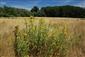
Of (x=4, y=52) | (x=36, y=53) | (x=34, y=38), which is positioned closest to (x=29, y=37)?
(x=34, y=38)

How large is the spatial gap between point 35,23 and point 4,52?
3.36 ft

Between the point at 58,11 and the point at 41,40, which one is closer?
the point at 41,40

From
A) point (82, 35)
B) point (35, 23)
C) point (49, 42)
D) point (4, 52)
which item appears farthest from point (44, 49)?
point (82, 35)

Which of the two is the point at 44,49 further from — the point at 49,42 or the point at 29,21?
the point at 29,21

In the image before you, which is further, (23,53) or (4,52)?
(4,52)

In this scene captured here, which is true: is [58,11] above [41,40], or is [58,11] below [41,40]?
below

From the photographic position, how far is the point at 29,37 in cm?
526

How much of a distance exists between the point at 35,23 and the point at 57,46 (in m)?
0.63

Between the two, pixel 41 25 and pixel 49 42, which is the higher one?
pixel 41 25

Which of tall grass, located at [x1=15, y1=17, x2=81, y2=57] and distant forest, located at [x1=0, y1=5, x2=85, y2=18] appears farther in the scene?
distant forest, located at [x1=0, y1=5, x2=85, y2=18]

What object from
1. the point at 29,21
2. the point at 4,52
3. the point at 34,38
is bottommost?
the point at 4,52

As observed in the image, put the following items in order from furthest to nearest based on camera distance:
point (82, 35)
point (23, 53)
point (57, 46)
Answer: point (82, 35) < point (57, 46) < point (23, 53)

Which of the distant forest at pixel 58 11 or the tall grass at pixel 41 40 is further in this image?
the distant forest at pixel 58 11

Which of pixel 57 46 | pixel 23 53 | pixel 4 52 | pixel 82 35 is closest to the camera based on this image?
pixel 23 53
